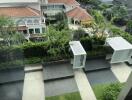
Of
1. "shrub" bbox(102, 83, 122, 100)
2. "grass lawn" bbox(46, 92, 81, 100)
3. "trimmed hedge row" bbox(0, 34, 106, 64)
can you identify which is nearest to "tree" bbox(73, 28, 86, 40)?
"trimmed hedge row" bbox(0, 34, 106, 64)

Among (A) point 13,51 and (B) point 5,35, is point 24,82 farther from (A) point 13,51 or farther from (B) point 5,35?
(B) point 5,35

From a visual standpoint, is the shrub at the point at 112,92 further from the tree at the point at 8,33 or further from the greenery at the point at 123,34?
the tree at the point at 8,33

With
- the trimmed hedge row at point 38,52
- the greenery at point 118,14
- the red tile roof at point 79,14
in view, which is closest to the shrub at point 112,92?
the trimmed hedge row at point 38,52

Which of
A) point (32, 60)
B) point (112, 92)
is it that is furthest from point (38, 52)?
point (112, 92)

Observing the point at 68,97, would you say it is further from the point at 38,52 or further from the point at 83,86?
the point at 38,52

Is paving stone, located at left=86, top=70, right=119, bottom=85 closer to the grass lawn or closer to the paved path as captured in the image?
the paved path

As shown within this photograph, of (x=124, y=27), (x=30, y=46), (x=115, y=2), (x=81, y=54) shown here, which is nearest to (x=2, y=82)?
(x=30, y=46)
